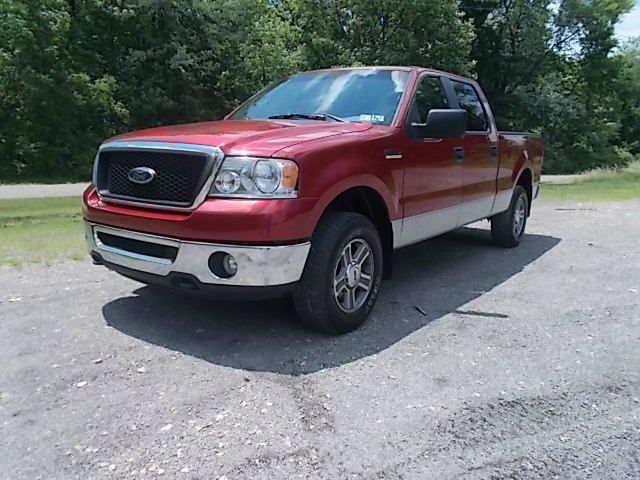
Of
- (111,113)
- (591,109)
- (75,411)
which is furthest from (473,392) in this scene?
(591,109)

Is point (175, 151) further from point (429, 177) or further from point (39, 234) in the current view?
point (39, 234)

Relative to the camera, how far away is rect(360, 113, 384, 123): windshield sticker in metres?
4.50

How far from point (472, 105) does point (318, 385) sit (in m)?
3.92

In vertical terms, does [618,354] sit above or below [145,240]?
below

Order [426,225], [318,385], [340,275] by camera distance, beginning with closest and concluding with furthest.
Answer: [318,385] < [340,275] < [426,225]

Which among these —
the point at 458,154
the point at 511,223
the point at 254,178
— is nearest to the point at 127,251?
the point at 254,178

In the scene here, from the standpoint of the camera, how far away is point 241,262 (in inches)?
134

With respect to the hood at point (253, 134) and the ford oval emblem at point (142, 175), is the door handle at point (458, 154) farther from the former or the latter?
the ford oval emblem at point (142, 175)

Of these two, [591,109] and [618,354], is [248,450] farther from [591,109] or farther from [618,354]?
[591,109]

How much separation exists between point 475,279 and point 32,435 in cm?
415

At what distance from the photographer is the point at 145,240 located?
145 inches

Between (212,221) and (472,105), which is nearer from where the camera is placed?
(212,221)

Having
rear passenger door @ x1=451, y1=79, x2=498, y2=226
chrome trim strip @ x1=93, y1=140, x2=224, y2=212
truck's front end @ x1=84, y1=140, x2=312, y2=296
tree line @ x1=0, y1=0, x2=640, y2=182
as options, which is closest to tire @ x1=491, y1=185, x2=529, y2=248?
rear passenger door @ x1=451, y1=79, x2=498, y2=226

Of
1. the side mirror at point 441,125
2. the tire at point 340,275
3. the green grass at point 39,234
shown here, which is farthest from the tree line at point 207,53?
the tire at point 340,275
